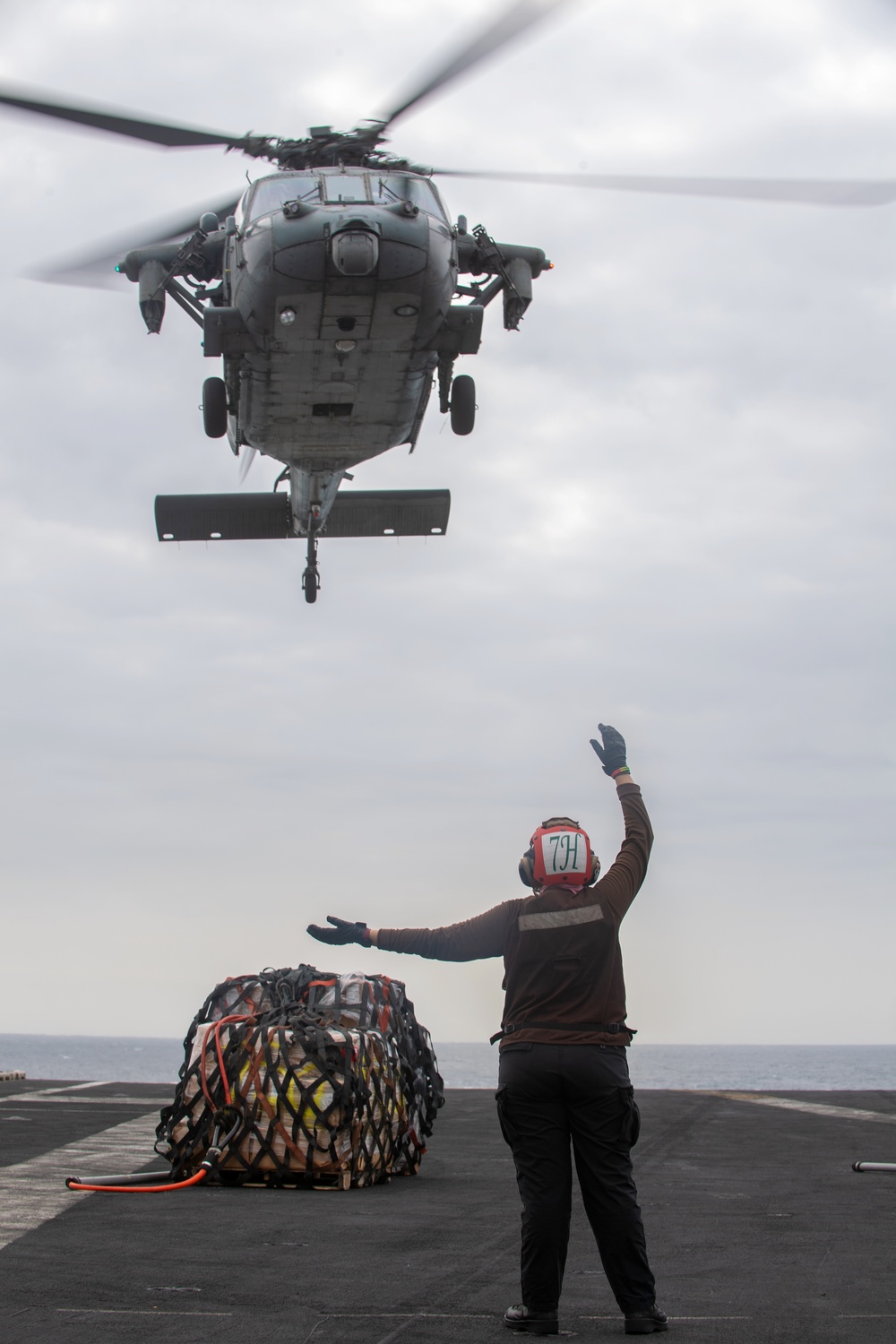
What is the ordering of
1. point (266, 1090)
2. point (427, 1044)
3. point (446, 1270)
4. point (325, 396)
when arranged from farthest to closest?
point (325, 396) → point (427, 1044) → point (266, 1090) → point (446, 1270)

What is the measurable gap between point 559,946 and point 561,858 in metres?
0.41

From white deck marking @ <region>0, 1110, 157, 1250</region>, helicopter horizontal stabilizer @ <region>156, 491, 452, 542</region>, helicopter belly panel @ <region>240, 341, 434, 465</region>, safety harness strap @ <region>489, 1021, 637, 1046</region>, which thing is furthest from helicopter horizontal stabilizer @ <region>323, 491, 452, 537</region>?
safety harness strap @ <region>489, 1021, 637, 1046</region>

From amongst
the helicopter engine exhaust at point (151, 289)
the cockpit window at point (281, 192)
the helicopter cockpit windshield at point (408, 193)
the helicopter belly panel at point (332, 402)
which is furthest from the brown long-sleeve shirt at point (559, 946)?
the helicopter engine exhaust at point (151, 289)

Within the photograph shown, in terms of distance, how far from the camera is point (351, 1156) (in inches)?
374

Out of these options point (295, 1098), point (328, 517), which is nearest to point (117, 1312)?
point (295, 1098)

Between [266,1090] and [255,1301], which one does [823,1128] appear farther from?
[255,1301]

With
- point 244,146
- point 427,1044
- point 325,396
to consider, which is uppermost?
point 244,146

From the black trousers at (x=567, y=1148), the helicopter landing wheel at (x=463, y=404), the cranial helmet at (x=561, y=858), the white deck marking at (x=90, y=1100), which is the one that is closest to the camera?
the black trousers at (x=567, y=1148)

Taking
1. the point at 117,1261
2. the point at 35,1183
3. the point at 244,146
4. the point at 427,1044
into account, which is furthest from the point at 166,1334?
the point at 244,146

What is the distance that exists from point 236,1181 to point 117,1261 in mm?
3095

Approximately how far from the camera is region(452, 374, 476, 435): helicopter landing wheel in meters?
16.6

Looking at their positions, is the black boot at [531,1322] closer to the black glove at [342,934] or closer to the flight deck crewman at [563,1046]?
the flight deck crewman at [563,1046]

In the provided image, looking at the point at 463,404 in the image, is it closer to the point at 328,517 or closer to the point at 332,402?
the point at 332,402

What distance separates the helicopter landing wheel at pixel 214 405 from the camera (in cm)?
1706
